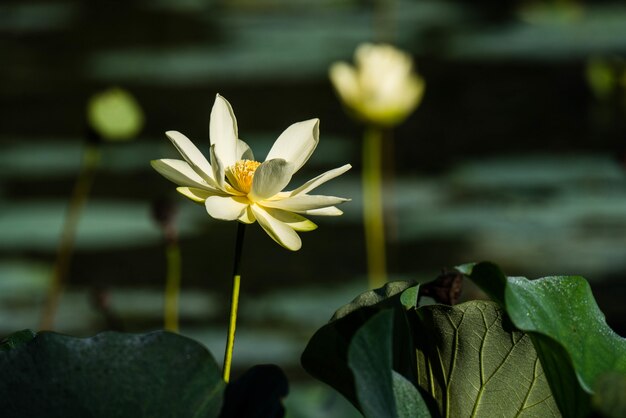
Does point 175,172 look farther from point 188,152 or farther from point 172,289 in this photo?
point 172,289

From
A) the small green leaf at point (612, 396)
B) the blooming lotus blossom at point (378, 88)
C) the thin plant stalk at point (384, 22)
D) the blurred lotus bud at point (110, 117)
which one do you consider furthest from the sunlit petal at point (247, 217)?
the thin plant stalk at point (384, 22)

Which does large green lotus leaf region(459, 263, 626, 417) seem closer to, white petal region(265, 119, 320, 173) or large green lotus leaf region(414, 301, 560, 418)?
large green lotus leaf region(414, 301, 560, 418)

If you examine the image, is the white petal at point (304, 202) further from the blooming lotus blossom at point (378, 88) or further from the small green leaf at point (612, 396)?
the blooming lotus blossom at point (378, 88)

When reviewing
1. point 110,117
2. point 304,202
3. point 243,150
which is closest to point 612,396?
point 304,202

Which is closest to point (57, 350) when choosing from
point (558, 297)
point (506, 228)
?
point (558, 297)

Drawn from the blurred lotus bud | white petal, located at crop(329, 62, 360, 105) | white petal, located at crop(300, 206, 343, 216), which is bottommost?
white petal, located at crop(300, 206, 343, 216)

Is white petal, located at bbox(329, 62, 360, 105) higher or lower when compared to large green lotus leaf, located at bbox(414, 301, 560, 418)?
higher

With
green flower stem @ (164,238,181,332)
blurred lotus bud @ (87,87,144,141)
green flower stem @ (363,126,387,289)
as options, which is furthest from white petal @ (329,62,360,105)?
green flower stem @ (164,238,181,332)
